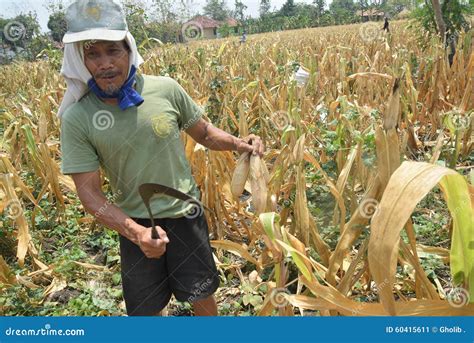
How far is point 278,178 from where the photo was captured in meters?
1.76

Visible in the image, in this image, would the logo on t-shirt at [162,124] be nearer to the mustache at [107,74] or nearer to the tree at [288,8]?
the mustache at [107,74]

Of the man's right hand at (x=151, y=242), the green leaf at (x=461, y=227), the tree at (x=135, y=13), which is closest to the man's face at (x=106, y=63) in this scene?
the man's right hand at (x=151, y=242)

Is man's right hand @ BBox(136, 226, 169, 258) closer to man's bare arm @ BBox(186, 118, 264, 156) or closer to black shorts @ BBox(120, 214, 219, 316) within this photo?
black shorts @ BBox(120, 214, 219, 316)

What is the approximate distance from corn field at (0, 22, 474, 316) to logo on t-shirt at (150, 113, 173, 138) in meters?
0.26

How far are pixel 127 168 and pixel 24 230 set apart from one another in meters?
1.05

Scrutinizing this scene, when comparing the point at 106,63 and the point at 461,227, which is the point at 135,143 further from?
the point at 461,227

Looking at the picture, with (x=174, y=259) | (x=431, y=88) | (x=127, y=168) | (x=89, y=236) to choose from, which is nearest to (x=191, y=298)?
(x=174, y=259)

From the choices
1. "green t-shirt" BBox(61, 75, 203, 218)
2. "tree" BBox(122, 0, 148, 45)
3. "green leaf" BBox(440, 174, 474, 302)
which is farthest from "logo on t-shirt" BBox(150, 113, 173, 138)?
"tree" BBox(122, 0, 148, 45)

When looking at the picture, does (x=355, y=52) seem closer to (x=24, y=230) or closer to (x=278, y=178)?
(x=278, y=178)

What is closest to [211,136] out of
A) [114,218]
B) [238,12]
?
[114,218]

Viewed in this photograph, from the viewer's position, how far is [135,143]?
4.37 ft

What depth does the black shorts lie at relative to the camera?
4.78ft

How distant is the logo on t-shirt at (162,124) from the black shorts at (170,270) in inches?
11.8

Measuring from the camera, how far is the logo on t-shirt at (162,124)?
1.34 meters
